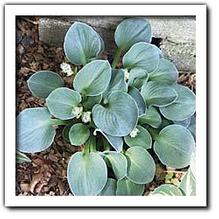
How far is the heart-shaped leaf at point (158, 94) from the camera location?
48.1 inches

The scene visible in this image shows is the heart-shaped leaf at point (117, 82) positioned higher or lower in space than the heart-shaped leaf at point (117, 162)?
higher

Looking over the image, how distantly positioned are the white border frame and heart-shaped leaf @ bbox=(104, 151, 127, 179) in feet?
0.19

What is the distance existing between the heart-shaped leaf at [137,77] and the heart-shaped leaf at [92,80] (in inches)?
2.2

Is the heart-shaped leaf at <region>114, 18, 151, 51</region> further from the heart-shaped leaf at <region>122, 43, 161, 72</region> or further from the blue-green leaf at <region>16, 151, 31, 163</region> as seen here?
the blue-green leaf at <region>16, 151, 31, 163</region>

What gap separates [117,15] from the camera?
4.02 ft

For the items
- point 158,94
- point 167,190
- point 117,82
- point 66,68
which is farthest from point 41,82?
point 167,190

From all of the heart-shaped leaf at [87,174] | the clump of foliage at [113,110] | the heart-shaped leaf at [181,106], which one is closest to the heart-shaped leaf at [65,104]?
the clump of foliage at [113,110]

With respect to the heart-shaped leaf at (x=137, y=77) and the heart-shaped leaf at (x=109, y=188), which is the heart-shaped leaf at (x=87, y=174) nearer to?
the heart-shaped leaf at (x=109, y=188)

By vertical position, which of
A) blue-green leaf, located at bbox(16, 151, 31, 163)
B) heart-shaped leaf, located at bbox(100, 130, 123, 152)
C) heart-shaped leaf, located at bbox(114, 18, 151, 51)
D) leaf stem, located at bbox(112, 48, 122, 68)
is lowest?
blue-green leaf, located at bbox(16, 151, 31, 163)

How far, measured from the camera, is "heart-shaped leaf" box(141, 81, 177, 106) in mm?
1221

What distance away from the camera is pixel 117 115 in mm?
1188

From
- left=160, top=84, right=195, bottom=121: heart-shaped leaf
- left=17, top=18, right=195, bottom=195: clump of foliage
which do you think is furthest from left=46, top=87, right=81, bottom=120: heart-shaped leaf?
left=160, top=84, right=195, bottom=121: heart-shaped leaf
